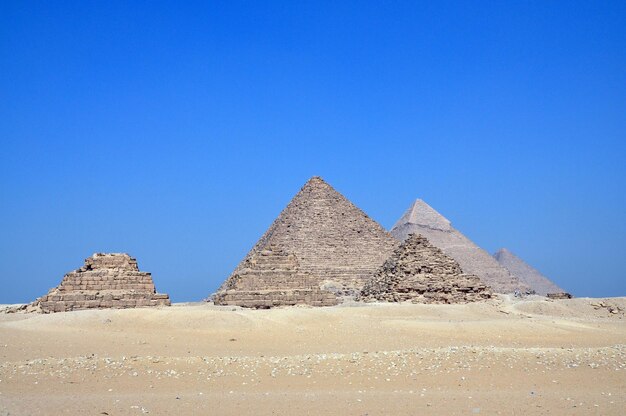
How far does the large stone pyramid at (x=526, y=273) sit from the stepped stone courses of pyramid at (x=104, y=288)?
139 ft

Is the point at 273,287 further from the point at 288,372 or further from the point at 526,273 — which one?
the point at 526,273

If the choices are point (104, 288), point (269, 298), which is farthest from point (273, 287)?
point (104, 288)

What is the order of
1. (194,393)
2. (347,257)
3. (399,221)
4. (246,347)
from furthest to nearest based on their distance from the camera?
(399,221) → (347,257) → (246,347) → (194,393)

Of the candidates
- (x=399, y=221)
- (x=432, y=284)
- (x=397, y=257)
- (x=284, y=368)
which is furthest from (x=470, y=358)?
(x=399, y=221)

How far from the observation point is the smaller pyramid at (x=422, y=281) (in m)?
28.3

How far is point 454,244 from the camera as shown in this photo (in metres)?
53.3

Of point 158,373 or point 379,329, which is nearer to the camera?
point 158,373

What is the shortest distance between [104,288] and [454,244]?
3659cm

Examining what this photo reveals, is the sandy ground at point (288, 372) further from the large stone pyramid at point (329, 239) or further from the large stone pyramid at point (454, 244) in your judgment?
the large stone pyramid at point (454, 244)

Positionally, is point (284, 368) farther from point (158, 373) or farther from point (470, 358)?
point (470, 358)

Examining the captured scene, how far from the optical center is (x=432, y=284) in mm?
28531

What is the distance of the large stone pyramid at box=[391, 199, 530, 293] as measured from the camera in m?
48.8

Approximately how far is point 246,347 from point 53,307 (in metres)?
9.46

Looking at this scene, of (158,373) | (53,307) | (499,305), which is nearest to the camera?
(158,373)
